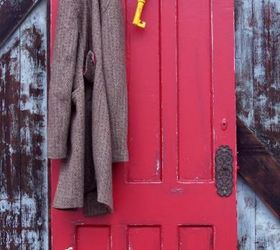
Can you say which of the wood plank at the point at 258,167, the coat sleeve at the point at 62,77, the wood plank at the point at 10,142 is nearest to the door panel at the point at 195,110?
the wood plank at the point at 258,167

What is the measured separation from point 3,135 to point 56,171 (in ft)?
1.14

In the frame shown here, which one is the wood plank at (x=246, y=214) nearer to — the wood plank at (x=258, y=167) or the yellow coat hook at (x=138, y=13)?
the wood plank at (x=258, y=167)

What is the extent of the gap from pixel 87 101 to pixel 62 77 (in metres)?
0.17

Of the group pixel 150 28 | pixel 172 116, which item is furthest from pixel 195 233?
pixel 150 28

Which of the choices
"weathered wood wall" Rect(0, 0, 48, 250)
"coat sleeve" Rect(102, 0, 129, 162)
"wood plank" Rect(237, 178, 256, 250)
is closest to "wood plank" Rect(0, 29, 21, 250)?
"weathered wood wall" Rect(0, 0, 48, 250)

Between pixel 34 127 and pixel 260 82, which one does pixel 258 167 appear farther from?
pixel 34 127

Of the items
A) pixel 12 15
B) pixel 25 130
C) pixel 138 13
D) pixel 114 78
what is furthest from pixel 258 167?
pixel 12 15

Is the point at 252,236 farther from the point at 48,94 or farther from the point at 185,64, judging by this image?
the point at 48,94

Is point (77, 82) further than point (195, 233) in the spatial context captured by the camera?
No

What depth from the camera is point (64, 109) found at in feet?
8.51

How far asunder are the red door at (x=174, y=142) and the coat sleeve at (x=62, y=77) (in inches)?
8.1

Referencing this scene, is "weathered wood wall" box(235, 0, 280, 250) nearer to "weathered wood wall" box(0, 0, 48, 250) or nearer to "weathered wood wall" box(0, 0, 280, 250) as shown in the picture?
"weathered wood wall" box(0, 0, 280, 250)

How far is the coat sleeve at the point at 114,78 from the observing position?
2.65m

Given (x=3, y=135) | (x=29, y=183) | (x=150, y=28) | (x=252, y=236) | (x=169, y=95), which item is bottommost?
(x=252, y=236)
